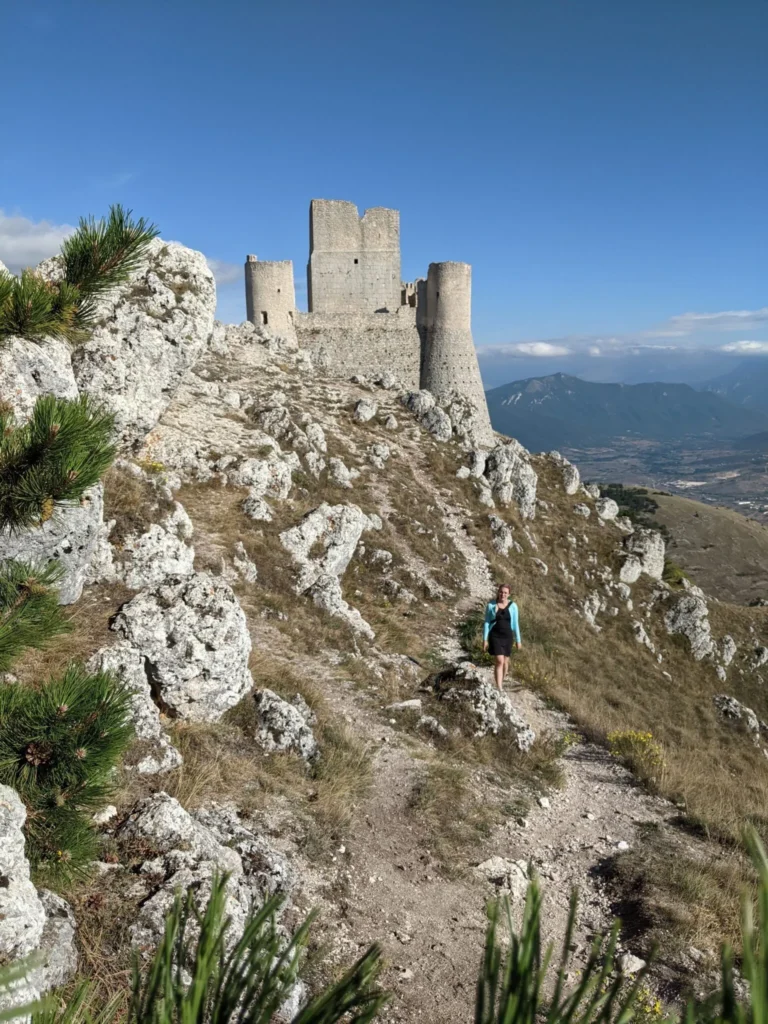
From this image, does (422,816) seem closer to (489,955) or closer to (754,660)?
(489,955)

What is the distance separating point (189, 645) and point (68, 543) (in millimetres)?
1661

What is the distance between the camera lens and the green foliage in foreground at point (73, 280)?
9.73 ft

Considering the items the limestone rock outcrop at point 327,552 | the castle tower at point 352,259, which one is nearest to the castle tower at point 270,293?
the castle tower at point 352,259

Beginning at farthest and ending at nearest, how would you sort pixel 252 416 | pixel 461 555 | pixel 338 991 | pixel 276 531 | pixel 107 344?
1. pixel 252 416
2. pixel 461 555
3. pixel 276 531
4. pixel 107 344
5. pixel 338 991

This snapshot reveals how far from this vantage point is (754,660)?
24.0 m

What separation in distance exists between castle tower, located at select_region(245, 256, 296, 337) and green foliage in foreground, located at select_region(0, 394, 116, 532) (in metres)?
32.4

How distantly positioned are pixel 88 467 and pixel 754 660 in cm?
2695

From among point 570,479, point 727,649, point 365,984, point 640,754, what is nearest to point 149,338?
point 640,754

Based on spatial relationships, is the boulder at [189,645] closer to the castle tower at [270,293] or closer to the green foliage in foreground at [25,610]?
the green foliage in foreground at [25,610]

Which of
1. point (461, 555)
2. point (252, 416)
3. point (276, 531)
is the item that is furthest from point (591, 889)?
point (252, 416)

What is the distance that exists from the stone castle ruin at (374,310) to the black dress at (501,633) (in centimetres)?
2470

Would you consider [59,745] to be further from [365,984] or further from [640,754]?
[640,754]

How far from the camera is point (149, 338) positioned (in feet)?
30.1

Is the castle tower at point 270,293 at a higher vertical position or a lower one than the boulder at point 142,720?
higher
